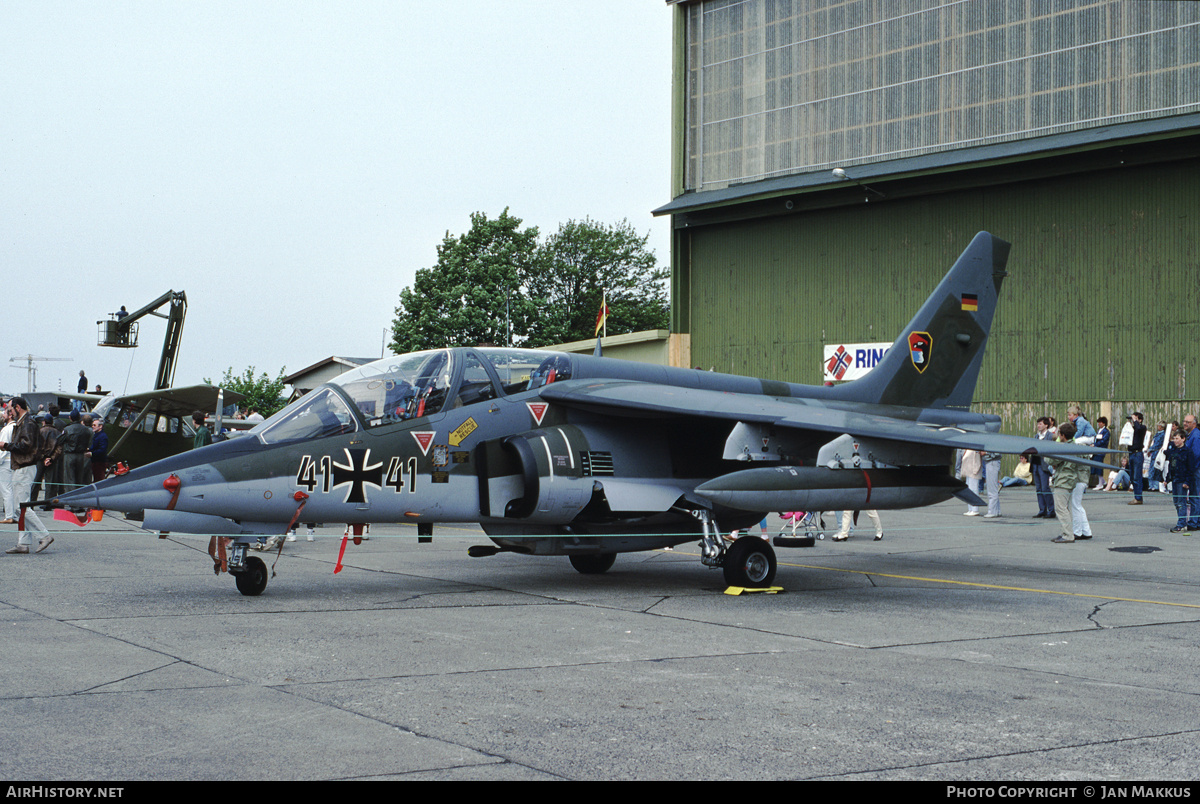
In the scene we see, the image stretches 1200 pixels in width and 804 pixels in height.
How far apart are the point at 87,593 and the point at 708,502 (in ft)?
20.6

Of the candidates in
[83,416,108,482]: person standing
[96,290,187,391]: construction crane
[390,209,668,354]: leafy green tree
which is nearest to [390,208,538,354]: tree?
[390,209,668,354]: leafy green tree

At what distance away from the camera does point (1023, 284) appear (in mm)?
30797

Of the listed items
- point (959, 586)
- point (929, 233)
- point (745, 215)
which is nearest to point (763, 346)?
point (745, 215)

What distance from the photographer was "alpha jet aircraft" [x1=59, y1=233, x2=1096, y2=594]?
9.96 meters

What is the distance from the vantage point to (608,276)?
7900cm

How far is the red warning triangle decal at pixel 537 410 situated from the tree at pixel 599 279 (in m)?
63.0

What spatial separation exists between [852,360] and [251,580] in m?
26.0

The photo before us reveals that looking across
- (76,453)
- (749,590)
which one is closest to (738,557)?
(749,590)

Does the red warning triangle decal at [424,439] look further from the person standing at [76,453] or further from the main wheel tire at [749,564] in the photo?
the person standing at [76,453]

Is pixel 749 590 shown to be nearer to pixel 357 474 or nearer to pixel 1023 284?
pixel 357 474

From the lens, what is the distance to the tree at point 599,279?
251 feet

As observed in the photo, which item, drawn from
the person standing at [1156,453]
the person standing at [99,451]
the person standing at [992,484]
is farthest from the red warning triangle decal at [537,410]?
the person standing at [1156,453]

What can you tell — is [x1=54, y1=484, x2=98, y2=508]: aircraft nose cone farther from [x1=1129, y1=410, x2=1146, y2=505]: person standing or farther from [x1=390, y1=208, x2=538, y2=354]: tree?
[x1=390, y1=208, x2=538, y2=354]: tree

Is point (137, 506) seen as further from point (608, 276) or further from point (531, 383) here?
point (608, 276)
